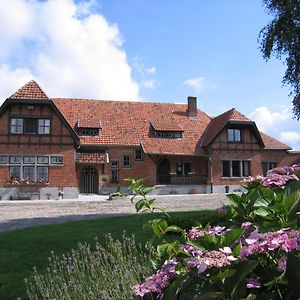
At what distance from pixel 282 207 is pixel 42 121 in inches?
1246

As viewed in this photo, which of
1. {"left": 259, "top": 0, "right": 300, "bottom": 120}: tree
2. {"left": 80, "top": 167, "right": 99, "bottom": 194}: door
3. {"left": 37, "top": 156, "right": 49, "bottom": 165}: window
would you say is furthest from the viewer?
{"left": 80, "top": 167, "right": 99, "bottom": 194}: door

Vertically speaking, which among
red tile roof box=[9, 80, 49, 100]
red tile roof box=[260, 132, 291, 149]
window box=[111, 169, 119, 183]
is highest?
red tile roof box=[9, 80, 49, 100]

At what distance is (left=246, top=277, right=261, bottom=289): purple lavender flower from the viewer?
6.00 feet

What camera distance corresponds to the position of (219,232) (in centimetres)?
223

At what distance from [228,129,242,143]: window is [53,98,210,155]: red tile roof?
2830 mm

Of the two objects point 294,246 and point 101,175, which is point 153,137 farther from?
point 294,246

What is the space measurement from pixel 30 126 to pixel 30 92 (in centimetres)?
266

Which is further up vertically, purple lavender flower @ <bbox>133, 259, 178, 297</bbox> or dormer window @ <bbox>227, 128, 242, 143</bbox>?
dormer window @ <bbox>227, 128, 242, 143</bbox>

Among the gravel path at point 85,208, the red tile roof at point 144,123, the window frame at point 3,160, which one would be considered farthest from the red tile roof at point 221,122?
the window frame at point 3,160

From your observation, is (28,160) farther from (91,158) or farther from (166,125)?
(166,125)

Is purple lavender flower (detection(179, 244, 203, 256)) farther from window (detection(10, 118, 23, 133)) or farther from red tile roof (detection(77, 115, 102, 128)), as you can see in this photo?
red tile roof (detection(77, 115, 102, 128))

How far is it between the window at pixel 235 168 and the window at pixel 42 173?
15.7m

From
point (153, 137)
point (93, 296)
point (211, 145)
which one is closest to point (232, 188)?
point (211, 145)

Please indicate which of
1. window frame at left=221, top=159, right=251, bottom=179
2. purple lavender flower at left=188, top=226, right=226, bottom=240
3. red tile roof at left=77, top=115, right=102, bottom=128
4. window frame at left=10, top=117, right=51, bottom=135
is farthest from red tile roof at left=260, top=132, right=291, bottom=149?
purple lavender flower at left=188, top=226, right=226, bottom=240
